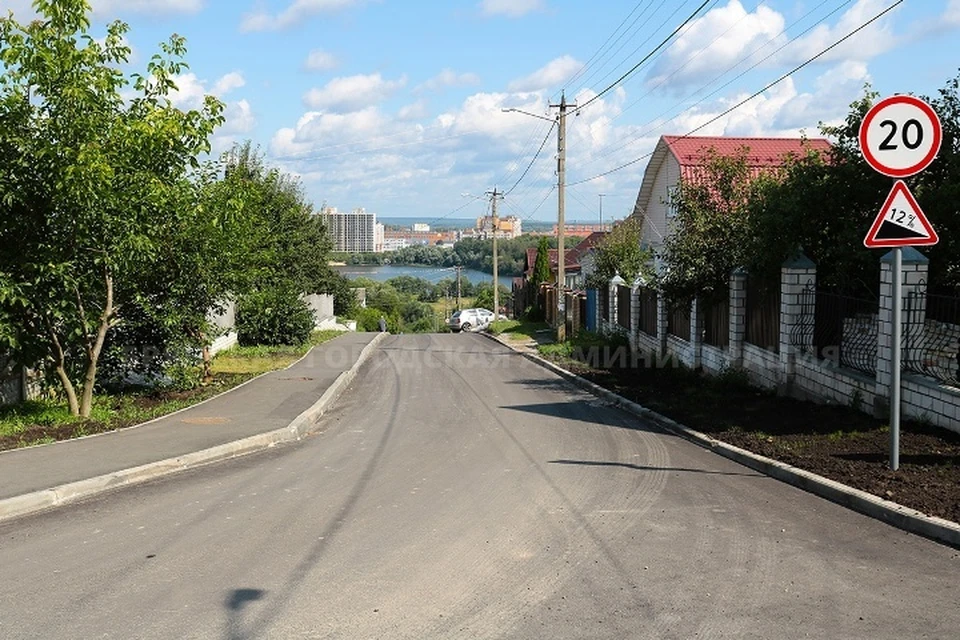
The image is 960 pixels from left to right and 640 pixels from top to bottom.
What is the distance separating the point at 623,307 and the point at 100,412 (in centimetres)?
1631

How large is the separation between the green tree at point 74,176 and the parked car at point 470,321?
41.7 m

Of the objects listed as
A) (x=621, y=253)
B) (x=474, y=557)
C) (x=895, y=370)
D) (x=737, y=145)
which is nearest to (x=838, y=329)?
(x=895, y=370)

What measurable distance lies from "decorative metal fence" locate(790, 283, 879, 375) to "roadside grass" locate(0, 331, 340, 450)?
10.0 m

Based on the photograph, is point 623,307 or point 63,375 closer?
point 63,375

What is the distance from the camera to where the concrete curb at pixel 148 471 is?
26.9ft

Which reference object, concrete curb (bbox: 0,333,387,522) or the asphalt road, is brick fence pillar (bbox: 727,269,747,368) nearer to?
the asphalt road

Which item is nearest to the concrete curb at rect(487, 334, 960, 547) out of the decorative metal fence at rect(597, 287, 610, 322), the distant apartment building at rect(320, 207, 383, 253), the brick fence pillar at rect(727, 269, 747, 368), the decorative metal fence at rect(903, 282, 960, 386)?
the decorative metal fence at rect(903, 282, 960, 386)

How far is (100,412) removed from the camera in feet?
46.4

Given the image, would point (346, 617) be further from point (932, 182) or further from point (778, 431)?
point (932, 182)

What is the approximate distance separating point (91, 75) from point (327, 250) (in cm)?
3888

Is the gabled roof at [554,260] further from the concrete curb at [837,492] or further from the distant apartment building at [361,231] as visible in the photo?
the concrete curb at [837,492]

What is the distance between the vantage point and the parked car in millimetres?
55500

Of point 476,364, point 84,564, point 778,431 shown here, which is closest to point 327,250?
point 476,364

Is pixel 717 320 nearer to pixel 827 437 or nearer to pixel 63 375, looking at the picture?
pixel 827 437
